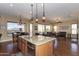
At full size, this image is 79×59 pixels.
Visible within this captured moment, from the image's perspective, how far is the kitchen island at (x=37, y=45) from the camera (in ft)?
7.31

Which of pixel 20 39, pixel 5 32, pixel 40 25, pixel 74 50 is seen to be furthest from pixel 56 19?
pixel 5 32

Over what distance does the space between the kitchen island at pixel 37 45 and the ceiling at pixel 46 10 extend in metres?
0.48

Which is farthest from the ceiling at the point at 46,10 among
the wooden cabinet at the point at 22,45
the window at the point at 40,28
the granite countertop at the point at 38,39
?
the wooden cabinet at the point at 22,45

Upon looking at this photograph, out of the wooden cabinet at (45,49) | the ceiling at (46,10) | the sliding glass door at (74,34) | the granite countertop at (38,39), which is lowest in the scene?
the wooden cabinet at (45,49)

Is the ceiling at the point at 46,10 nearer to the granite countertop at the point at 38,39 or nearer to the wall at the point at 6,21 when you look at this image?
the wall at the point at 6,21

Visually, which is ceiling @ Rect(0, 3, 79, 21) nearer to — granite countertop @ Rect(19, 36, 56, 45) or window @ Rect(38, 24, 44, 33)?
window @ Rect(38, 24, 44, 33)

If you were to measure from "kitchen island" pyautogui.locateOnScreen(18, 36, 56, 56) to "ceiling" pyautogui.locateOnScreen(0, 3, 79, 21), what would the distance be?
485 mm

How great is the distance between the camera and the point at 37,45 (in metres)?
2.21

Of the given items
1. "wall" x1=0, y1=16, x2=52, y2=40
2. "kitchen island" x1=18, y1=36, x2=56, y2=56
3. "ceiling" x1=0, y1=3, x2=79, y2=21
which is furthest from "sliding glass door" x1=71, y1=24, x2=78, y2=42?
"wall" x1=0, y1=16, x2=52, y2=40

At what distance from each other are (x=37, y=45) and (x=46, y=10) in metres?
0.80

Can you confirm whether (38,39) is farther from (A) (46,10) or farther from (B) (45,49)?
(A) (46,10)

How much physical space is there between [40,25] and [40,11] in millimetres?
317

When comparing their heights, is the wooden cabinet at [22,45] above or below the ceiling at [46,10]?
below

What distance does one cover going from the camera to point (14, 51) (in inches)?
90.8
